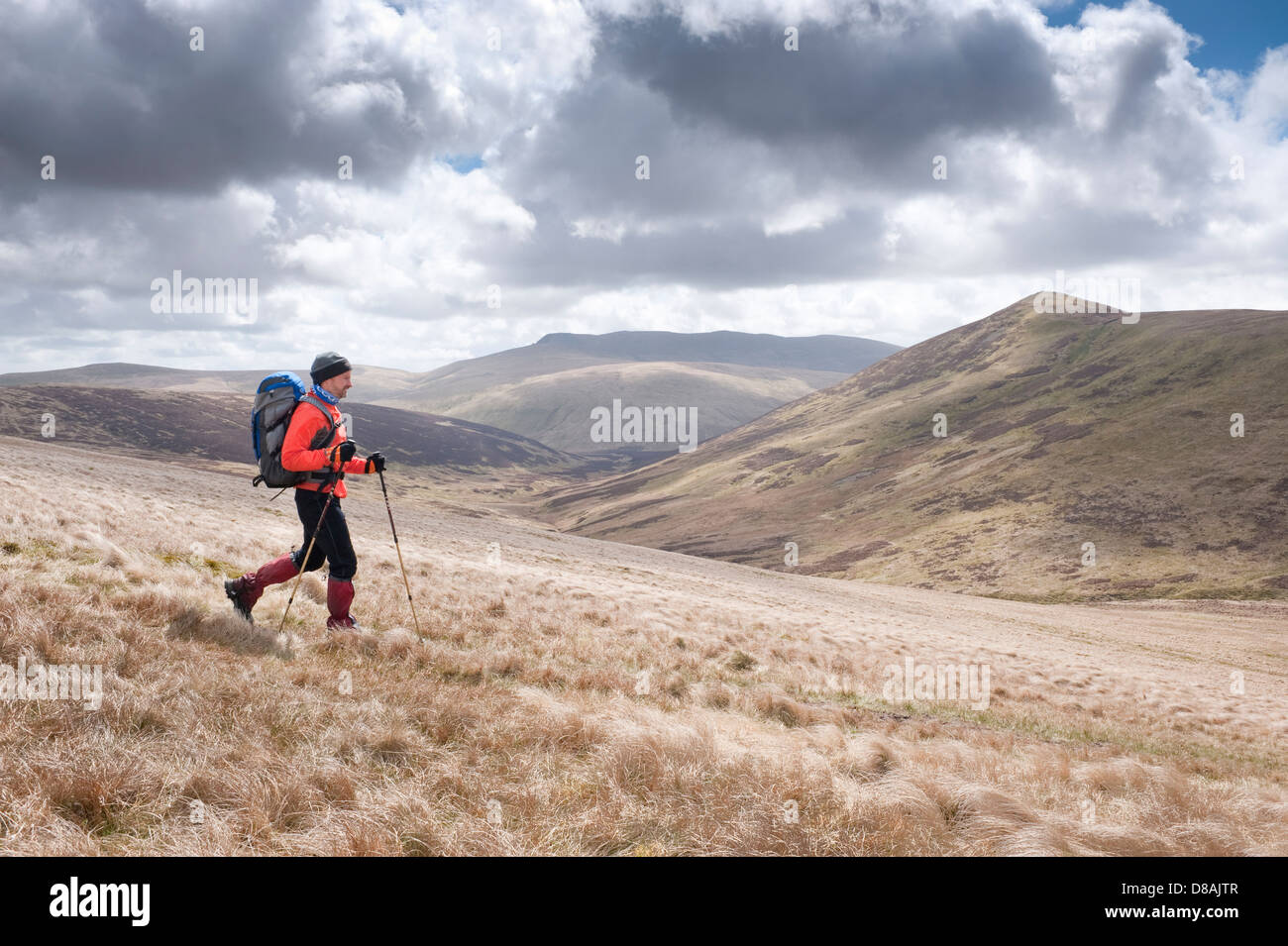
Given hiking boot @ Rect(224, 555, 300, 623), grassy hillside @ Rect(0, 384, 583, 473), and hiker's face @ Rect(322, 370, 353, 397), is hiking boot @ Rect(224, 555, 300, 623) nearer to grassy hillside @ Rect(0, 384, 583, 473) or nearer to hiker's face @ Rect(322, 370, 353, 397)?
hiker's face @ Rect(322, 370, 353, 397)

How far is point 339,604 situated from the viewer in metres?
8.72

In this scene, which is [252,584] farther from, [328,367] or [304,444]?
[328,367]

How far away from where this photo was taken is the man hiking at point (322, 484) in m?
8.14

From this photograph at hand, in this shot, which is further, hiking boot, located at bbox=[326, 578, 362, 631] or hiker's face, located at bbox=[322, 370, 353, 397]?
hiker's face, located at bbox=[322, 370, 353, 397]

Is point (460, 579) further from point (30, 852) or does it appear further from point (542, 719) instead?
point (30, 852)

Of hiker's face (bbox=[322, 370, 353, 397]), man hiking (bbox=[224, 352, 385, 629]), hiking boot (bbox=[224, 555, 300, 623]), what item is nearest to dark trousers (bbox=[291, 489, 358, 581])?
man hiking (bbox=[224, 352, 385, 629])

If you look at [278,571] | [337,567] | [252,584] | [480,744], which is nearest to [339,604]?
[337,567]

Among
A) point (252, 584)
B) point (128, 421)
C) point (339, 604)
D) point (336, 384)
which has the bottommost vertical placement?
point (339, 604)

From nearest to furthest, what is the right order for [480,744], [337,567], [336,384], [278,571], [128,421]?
[480,744]
[278,571]
[337,567]
[336,384]
[128,421]

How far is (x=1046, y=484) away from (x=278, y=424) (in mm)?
115208

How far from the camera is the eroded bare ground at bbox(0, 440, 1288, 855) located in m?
3.96

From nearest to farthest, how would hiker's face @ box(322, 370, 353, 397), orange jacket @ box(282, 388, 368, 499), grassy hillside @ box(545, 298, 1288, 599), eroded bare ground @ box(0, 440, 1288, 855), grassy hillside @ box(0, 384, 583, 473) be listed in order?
eroded bare ground @ box(0, 440, 1288, 855) < orange jacket @ box(282, 388, 368, 499) < hiker's face @ box(322, 370, 353, 397) < grassy hillside @ box(545, 298, 1288, 599) < grassy hillside @ box(0, 384, 583, 473)

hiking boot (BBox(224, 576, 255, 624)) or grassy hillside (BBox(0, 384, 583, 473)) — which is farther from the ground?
grassy hillside (BBox(0, 384, 583, 473))
